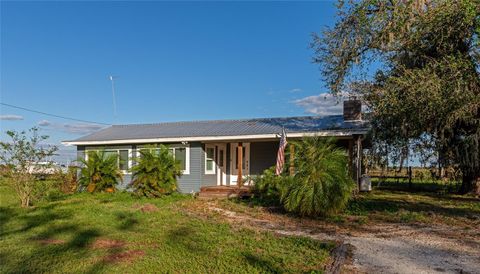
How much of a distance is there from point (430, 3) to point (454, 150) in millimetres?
4895

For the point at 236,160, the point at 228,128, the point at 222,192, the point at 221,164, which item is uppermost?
→ the point at 228,128

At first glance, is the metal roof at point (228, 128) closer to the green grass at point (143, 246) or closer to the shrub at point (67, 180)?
the shrub at point (67, 180)

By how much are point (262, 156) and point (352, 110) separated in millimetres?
4429

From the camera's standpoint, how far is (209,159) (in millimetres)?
17828

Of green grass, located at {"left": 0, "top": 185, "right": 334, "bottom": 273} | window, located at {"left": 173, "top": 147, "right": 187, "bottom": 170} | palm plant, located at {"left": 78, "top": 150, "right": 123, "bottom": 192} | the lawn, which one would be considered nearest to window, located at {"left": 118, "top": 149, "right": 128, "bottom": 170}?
palm plant, located at {"left": 78, "top": 150, "right": 123, "bottom": 192}

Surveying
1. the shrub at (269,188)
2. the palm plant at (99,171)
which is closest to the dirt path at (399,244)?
the shrub at (269,188)

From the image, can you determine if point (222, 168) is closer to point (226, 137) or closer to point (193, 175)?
point (193, 175)

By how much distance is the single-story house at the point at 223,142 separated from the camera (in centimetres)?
1588

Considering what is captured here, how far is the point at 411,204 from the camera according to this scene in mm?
13938

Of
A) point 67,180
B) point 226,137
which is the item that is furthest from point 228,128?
point 67,180

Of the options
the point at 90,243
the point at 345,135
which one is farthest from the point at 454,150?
the point at 90,243

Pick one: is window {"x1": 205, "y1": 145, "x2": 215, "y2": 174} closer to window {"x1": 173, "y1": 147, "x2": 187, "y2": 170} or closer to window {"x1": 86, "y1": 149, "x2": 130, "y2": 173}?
window {"x1": 173, "y1": 147, "x2": 187, "y2": 170}

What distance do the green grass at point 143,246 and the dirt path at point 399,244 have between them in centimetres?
71

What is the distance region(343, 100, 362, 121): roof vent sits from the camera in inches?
653
